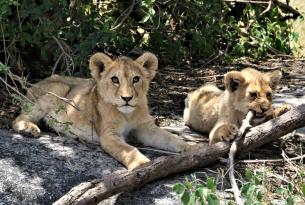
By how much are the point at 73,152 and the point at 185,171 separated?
3.11ft

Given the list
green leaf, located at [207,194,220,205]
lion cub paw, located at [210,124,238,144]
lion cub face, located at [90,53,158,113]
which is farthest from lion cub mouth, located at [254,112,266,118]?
green leaf, located at [207,194,220,205]

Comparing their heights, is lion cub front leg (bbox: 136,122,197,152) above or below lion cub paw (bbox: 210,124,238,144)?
below

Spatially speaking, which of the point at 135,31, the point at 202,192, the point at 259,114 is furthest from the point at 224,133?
the point at 135,31

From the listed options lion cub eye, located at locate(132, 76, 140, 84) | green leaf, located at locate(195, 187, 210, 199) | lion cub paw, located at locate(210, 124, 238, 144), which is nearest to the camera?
green leaf, located at locate(195, 187, 210, 199)

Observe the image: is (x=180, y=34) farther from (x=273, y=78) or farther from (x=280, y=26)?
(x=273, y=78)

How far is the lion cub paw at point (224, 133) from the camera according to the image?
529cm

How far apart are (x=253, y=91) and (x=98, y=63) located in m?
1.37

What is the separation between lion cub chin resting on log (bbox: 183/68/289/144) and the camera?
18.2 ft

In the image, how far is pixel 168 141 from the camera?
18.6 feet

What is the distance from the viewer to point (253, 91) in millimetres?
5637

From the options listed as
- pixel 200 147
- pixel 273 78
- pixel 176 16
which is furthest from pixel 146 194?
pixel 176 16

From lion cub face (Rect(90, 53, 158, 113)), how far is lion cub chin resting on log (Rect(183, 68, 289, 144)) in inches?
27.2

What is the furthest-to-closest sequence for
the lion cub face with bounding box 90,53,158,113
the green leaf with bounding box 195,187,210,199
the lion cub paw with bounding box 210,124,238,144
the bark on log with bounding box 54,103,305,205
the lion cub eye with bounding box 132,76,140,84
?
1. the lion cub eye with bounding box 132,76,140,84
2. the lion cub face with bounding box 90,53,158,113
3. the lion cub paw with bounding box 210,124,238,144
4. the bark on log with bounding box 54,103,305,205
5. the green leaf with bounding box 195,187,210,199

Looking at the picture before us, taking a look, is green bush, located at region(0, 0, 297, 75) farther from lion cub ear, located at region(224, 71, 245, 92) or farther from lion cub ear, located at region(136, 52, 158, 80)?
lion cub ear, located at region(224, 71, 245, 92)
